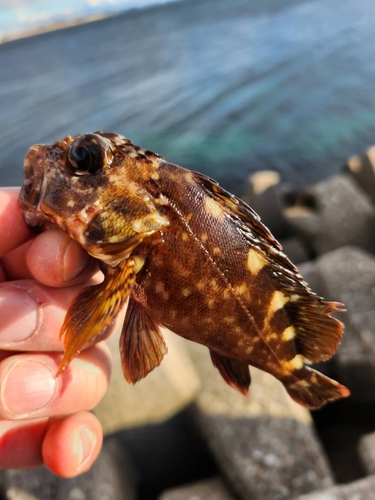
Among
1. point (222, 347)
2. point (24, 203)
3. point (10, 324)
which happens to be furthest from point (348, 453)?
point (24, 203)

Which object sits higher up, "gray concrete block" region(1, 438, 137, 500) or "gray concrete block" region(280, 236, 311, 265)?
"gray concrete block" region(1, 438, 137, 500)

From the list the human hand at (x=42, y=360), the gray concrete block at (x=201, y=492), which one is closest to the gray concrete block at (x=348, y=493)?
the gray concrete block at (x=201, y=492)

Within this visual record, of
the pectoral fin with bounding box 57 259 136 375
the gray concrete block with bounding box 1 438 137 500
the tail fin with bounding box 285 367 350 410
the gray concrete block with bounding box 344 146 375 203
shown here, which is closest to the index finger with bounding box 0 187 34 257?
the pectoral fin with bounding box 57 259 136 375

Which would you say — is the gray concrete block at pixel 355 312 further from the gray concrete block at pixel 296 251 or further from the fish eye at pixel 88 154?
the fish eye at pixel 88 154

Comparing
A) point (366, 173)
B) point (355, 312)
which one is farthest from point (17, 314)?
point (366, 173)

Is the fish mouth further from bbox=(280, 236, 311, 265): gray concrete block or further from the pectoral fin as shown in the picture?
bbox=(280, 236, 311, 265): gray concrete block

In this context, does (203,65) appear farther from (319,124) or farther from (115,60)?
(319,124)

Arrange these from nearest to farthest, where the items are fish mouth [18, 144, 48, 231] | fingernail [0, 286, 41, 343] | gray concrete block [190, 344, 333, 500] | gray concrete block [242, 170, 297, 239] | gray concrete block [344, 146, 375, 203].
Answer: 1. fish mouth [18, 144, 48, 231]
2. fingernail [0, 286, 41, 343]
3. gray concrete block [190, 344, 333, 500]
4. gray concrete block [344, 146, 375, 203]
5. gray concrete block [242, 170, 297, 239]
